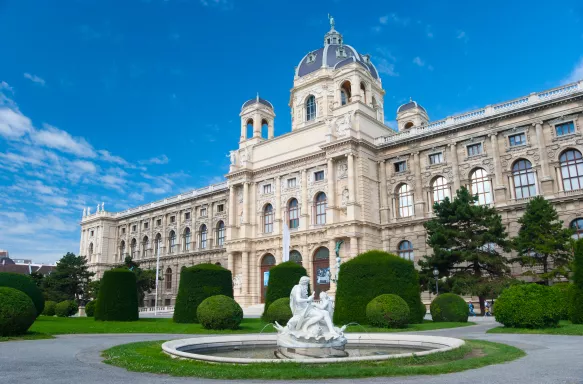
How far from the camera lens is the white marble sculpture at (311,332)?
12.0 meters

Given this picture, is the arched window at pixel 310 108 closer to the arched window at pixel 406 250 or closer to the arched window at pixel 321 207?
the arched window at pixel 321 207

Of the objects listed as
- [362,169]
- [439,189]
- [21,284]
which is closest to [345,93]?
[362,169]

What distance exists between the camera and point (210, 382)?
27.8 ft

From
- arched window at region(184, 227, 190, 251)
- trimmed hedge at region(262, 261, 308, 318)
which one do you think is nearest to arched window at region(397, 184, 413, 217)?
A: trimmed hedge at region(262, 261, 308, 318)

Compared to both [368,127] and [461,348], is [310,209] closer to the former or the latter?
[368,127]

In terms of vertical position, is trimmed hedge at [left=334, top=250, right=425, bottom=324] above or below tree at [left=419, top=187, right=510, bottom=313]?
below

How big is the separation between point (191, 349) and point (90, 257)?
7231 centimetres

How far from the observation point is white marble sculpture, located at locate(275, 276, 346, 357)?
39.3ft

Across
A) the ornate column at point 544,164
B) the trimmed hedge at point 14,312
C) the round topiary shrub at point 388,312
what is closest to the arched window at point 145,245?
the ornate column at point 544,164

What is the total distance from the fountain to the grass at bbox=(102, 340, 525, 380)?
0.28 m

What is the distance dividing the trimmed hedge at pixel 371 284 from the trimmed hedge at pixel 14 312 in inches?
513

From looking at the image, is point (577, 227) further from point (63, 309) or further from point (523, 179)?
point (63, 309)

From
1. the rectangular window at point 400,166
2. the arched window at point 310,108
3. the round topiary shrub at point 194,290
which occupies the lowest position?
the round topiary shrub at point 194,290

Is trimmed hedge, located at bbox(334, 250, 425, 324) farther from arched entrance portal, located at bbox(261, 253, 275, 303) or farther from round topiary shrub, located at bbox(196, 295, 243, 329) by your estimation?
arched entrance portal, located at bbox(261, 253, 275, 303)
